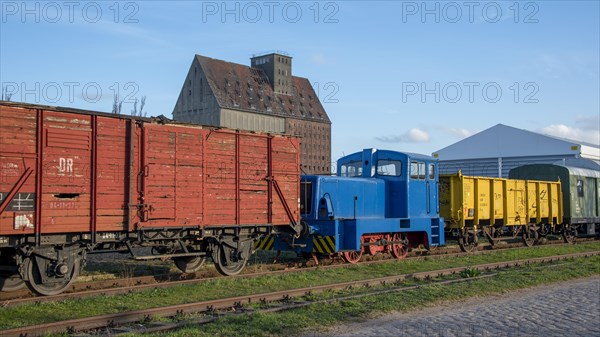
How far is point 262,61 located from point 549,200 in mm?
88727

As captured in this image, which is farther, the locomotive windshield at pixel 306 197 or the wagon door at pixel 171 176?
the locomotive windshield at pixel 306 197

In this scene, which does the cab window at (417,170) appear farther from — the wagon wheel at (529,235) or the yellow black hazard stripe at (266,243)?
the wagon wheel at (529,235)

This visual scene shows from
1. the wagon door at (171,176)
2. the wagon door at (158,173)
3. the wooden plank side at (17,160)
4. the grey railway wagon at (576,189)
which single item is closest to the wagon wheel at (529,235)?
the grey railway wagon at (576,189)

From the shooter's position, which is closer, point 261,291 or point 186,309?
point 186,309

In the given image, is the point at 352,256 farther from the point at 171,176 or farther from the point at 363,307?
the point at 363,307

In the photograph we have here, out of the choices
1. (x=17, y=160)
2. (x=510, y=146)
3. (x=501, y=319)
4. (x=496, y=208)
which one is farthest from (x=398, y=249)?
(x=510, y=146)

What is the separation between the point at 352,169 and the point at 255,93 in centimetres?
8380

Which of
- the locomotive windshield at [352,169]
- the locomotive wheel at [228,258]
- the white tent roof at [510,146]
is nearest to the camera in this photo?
the locomotive wheel at [228,258]

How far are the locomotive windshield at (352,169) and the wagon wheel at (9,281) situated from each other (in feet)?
35.5

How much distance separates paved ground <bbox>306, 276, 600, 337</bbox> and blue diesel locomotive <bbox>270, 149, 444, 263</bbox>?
5453 mm

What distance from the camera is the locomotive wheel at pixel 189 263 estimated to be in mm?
13870

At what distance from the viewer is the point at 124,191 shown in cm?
1170

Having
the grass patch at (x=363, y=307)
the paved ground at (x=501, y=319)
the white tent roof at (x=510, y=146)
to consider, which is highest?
the white tent roof at (x=510, y=146)

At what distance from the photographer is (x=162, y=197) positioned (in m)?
12.3
